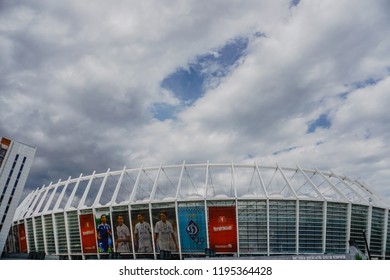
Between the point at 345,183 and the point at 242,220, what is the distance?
23189 mm

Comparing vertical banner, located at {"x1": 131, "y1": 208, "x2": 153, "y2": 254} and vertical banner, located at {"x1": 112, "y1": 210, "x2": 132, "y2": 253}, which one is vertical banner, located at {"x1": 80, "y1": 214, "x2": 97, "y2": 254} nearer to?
vertical banner, located at {"x1": 112, "y1": 210, "x2": 132, "y2": 253}

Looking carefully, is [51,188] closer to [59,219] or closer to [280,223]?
[59,219]

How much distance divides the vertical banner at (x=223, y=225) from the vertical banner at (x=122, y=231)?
13.8m

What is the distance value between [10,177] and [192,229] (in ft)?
104

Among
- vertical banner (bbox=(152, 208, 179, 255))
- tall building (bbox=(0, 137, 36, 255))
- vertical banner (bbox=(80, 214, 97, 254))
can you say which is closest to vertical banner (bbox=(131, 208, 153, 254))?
vertical banner (bbox=(152, 208, 179, 255))

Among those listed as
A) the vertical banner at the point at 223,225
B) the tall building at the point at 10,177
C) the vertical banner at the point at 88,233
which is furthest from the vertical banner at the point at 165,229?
the tall building at the point at 10,177

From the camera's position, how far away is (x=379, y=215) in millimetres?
52531

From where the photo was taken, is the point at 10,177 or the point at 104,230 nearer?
the point at 104,230

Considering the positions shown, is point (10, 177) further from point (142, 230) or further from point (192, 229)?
point (192, 229)

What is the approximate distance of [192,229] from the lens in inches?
1905

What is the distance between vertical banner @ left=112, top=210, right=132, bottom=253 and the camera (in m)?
51.4

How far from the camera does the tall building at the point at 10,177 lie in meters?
52.3

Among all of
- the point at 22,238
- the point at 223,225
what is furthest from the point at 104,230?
the point at 22,238

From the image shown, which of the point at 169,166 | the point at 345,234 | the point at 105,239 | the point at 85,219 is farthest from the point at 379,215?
the point at 85,219
